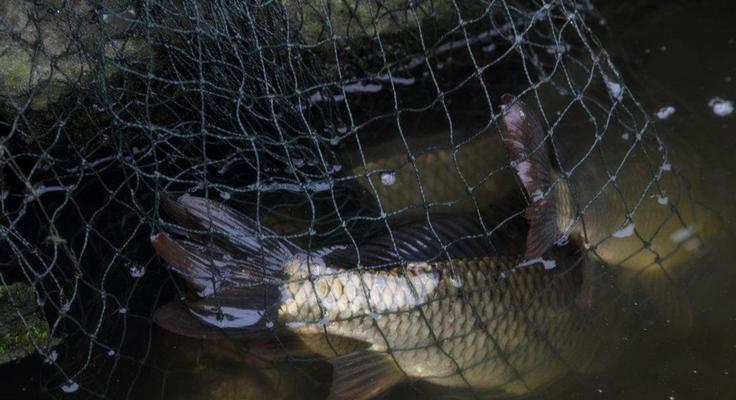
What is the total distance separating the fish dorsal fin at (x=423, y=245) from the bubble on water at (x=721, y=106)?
3.21 ft

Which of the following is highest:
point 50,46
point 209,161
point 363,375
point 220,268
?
point 50,46

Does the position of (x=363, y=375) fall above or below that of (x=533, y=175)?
below

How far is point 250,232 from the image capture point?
7.33 ft

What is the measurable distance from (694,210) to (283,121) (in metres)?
1.27

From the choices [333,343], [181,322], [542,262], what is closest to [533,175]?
[542,262]

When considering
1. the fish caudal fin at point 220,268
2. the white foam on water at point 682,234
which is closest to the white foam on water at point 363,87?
the fish caudal fin at point 220,268

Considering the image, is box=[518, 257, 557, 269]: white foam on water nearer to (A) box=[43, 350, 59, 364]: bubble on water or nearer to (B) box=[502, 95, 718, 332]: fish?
(B) box=[502, 95, 718, 332]: fish

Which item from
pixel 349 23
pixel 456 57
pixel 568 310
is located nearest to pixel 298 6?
pixel 349 23

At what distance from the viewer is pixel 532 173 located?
7.66 feet

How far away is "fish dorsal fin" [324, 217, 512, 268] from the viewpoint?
2334 millimetres

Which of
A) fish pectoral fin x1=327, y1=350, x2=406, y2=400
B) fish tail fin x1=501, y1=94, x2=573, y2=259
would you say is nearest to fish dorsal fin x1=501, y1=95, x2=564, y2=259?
fish tail fin x1=501, y1=94, x2=573, y2=259

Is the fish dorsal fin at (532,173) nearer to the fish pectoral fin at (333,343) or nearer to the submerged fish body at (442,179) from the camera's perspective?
the submerged fish body at (442,179)

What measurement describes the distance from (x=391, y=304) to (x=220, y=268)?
0.46 meters

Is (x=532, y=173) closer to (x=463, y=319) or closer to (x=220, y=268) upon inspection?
(x=463, y=319)
